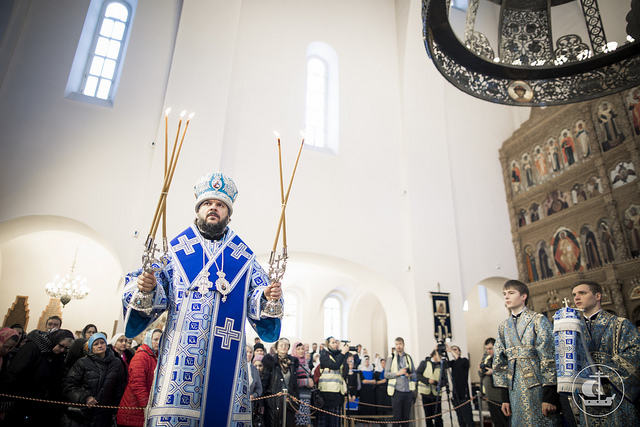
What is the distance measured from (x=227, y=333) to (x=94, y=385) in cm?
271

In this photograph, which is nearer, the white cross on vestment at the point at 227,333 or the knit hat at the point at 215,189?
the white cross on vestment at the point at 227,333

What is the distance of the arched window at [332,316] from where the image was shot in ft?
57.8

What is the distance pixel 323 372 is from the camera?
7465 mm

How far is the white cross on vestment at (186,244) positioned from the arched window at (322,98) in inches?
325

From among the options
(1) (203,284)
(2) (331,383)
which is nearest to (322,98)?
(2) (331,383)

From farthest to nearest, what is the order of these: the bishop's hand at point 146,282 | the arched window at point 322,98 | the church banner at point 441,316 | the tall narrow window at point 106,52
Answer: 1. the arched window at point 322,98
2. the church banner at point 441,316
3. the tall narrow window at point 106,52
4. the bishop's hand at point 146,282

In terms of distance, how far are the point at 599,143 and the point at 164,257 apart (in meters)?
10.7

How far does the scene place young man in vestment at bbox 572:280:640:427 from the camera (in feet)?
10.5

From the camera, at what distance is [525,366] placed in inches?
146

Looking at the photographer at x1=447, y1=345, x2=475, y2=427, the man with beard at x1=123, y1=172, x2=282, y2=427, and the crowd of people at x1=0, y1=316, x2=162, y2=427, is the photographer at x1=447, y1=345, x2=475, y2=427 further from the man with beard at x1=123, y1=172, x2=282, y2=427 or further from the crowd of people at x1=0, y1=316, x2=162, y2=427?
the man with beard at x1=123, y1=172, x2=282, y2=427

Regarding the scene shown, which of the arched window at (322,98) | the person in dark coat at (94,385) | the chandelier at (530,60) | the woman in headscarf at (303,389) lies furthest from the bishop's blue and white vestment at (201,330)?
the arched window at (322,98)

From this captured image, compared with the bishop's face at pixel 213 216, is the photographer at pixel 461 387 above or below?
below

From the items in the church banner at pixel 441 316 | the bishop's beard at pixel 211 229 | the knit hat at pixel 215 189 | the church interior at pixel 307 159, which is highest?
the church interior at pixel 307 159

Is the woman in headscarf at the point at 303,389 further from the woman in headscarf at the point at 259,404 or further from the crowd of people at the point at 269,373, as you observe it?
the woman in headscarf at the point at 259,404
